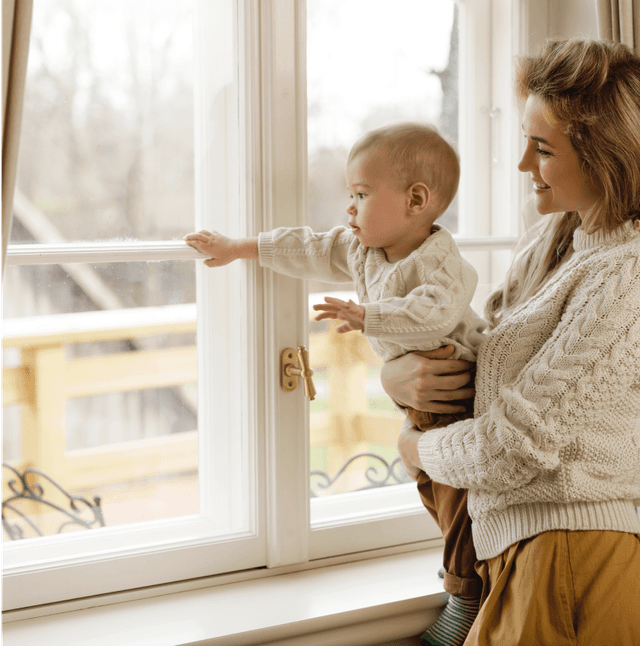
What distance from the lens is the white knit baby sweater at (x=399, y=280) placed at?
1182mm

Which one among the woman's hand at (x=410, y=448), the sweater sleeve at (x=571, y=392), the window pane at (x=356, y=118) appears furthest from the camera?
the window pane at (x=356, y=118)

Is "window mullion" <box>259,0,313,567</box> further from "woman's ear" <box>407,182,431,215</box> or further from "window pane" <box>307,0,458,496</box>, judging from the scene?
"woman's ear" <box>407,182,431,215</box>

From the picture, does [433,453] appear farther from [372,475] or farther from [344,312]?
[372,475]

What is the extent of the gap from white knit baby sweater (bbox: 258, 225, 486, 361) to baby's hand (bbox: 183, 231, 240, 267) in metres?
0.06

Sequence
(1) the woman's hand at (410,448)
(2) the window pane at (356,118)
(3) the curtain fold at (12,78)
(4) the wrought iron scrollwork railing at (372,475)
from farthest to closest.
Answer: (4) the wrought iron scrollwork railing at (372,475) < (2) the window pane at (356,118) < (1) the woman's hand at (410,448) < (3) the curtain fold at (12,78)

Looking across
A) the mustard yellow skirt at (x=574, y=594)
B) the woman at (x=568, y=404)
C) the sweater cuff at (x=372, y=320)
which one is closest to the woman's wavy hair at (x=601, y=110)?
the woman at (x=568, y=404)

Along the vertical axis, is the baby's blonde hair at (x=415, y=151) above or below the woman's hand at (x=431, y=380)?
above

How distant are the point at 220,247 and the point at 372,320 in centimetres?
37

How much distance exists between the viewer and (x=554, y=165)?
3.94 ft

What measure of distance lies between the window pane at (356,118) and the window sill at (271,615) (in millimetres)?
248

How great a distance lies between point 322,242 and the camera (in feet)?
4.52

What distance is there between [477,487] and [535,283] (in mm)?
425

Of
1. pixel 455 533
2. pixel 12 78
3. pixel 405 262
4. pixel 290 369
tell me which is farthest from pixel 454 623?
pixel 12 78

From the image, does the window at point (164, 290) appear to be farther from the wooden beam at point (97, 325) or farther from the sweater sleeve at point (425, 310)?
the sweater sleeve at point (425, 310)
